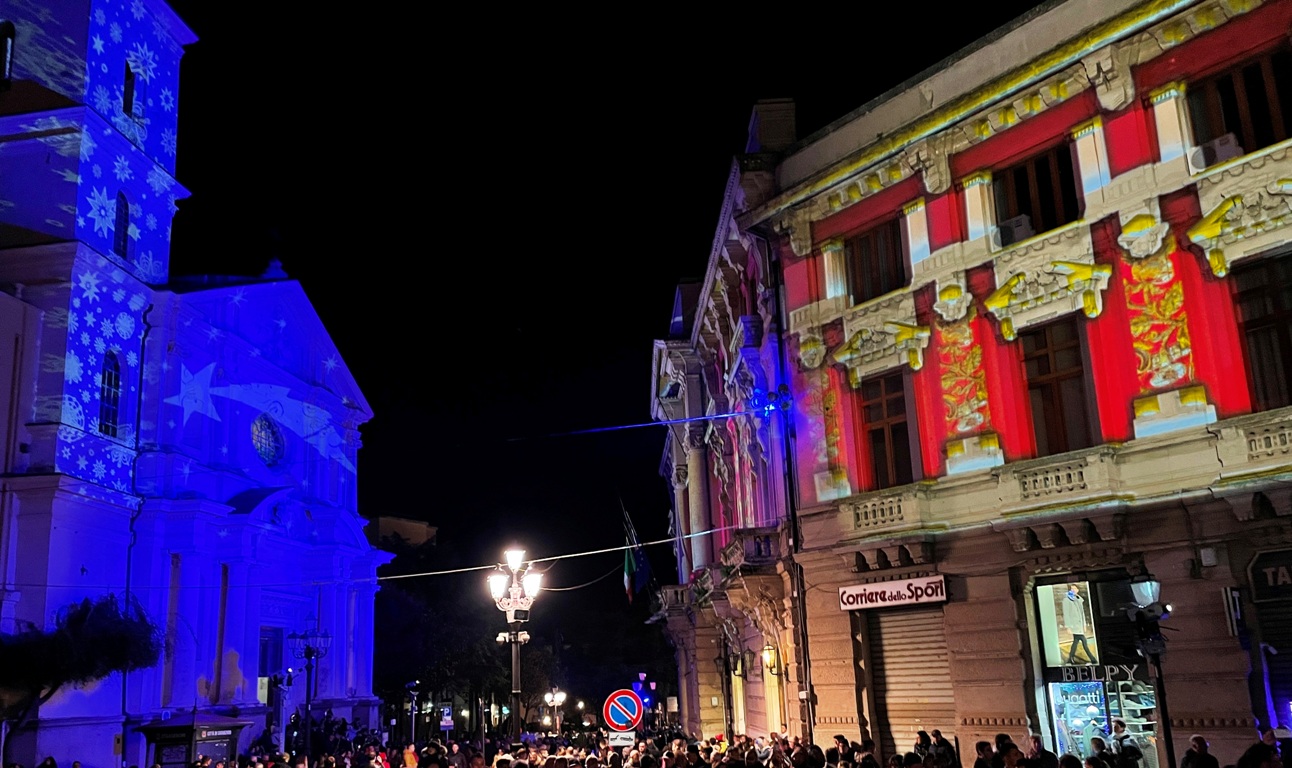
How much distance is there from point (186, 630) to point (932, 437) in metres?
28.2

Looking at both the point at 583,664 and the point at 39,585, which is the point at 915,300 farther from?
the point at 583,664

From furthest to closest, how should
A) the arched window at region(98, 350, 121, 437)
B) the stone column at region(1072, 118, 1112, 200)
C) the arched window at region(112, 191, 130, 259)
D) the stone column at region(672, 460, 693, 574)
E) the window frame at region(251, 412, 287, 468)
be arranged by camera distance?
the window frame at region(251, 412, 287, 468)
the stone column at region(672, 460, 693, 574)
the arched window at region(112, 191, 130, 259)
the arched window at region(98, 350, 121, 437)
the stone column at region(1072, 118, 1112, 200)

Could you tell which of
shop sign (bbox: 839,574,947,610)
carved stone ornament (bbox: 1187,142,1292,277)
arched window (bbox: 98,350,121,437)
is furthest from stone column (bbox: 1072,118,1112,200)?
arched window (bbox: 98,350,121,437)

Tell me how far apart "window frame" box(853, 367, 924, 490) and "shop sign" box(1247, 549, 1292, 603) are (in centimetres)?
636

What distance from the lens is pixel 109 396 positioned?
36906 mm

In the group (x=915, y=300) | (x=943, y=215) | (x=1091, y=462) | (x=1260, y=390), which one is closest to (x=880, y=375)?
(x=915, y=300)

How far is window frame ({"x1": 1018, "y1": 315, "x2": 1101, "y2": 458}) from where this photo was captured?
18.9m

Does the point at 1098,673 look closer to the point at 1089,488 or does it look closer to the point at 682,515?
the point at 1089,488

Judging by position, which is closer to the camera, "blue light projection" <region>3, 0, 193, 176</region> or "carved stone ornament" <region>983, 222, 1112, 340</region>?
"carved stone ornament" <region>983, 222, 1112, 340</region>

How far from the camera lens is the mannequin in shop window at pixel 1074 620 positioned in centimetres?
1847

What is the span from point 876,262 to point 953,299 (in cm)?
252

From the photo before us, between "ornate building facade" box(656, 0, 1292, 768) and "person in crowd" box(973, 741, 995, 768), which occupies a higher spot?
"ornate building facade" box(656, 0, 1292, 768)

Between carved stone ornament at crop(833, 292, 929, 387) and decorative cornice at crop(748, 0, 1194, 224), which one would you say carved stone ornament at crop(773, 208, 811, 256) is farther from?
carved stone ornament at crop(833, 292, 929, 387)

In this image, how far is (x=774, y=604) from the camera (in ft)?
84.3
